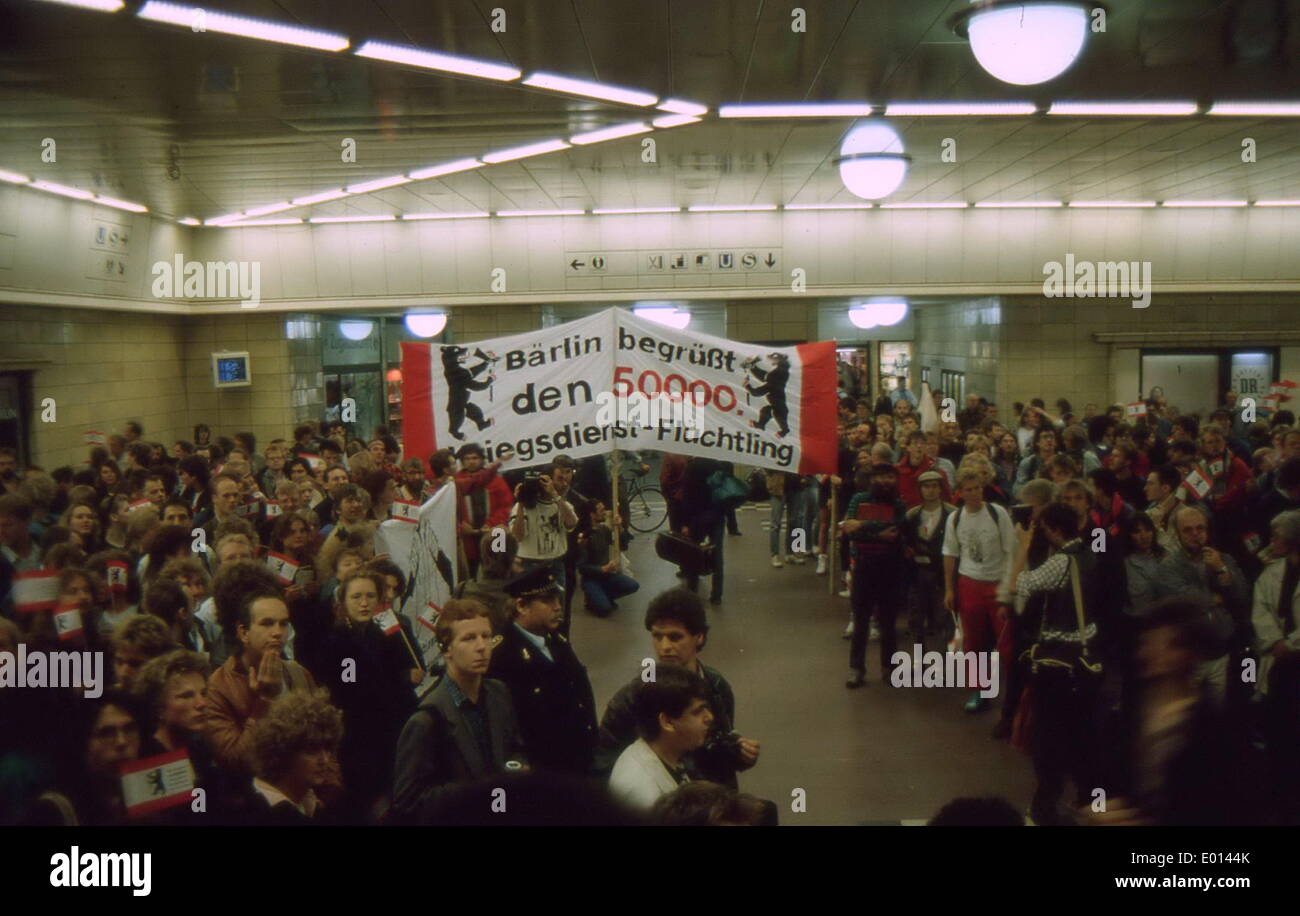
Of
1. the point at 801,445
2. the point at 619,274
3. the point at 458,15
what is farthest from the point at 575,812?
the point at 619,274

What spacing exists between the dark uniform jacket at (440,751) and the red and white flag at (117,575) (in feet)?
7.60

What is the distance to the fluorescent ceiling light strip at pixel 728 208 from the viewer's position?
45.5 ft

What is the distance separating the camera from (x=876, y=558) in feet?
23.9

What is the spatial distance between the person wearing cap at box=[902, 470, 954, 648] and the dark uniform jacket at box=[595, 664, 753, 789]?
3740mm

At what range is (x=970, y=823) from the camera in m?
2.20

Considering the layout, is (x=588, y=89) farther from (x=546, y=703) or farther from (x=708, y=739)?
(x=708, y=739)

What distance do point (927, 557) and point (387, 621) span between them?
4.52 meters

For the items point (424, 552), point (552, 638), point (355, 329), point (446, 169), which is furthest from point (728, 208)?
point (552, 638)

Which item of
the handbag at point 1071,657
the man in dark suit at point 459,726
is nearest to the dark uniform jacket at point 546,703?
the man in dark suit at point 459,726

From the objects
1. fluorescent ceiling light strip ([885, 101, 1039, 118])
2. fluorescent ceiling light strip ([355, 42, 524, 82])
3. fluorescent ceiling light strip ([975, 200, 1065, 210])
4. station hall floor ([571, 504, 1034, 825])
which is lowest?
station hall floor ([571, 504, 1034, 825])

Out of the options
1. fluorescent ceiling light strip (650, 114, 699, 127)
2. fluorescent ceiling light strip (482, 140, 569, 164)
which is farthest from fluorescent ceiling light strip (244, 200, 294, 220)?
fluorescent ceiling light strip (650, 114, 699, 127)

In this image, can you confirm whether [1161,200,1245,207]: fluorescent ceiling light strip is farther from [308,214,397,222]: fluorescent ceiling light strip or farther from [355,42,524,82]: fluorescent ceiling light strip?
[355,42,524,82]: fluorescent ceiling light strip

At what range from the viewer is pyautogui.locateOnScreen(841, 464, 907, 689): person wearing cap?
7191 millimetres

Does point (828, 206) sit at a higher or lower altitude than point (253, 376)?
higher
